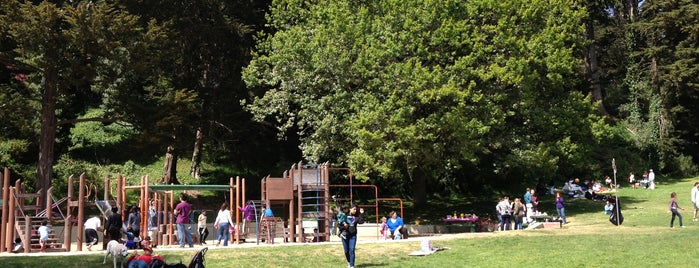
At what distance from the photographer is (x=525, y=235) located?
26.6 metres

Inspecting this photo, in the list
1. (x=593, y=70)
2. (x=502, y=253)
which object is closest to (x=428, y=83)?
(x=502, y=253)

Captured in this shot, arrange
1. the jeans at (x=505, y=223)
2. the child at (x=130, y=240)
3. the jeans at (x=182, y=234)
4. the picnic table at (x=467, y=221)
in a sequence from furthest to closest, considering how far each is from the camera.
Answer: the picnic table at (x=467, y=221)
the jeans at (x=505, y=223)
the jeans at (x=182, y=234)
the child at (x=130, y=240)

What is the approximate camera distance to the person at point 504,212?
1219 inches

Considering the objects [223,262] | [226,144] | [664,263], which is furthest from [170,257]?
[226,144]

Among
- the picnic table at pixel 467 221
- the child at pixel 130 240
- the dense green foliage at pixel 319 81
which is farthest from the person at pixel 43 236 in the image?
the picnic table at pixel 467 221

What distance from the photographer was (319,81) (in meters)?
36.9

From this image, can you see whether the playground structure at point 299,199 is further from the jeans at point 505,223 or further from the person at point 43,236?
the jeans at point 505,223

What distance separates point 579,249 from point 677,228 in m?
7.58

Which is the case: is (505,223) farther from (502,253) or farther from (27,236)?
(27,236)

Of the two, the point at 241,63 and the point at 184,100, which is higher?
the point at 241,63

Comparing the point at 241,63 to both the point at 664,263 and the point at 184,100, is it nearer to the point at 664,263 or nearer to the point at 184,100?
the point at 184,100

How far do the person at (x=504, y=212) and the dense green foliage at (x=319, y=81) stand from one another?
4137 mm

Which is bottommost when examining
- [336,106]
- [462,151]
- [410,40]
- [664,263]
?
[664,263]

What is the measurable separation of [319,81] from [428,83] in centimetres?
598
